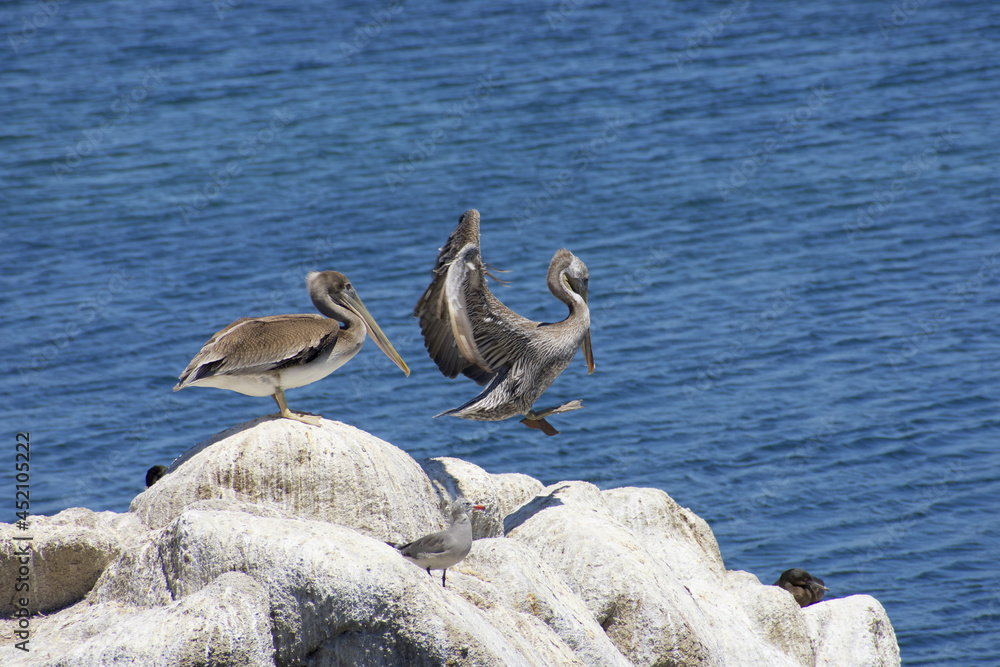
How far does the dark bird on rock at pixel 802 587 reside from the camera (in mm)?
10500

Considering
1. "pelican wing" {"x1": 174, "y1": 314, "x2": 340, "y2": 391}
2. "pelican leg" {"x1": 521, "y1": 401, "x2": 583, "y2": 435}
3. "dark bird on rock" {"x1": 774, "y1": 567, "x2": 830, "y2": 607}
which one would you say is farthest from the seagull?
"dark bird on rock" {"x1": 774, "y1": 567, "x2": 830, "y2": 607}

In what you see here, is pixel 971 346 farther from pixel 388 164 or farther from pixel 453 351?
pixel 388 164

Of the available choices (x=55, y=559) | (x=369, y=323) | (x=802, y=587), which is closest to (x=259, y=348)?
(x=369, y=323)

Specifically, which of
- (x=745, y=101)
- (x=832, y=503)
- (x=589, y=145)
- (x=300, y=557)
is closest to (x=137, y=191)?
(x=589, y=145)

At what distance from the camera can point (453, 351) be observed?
29.1 ft

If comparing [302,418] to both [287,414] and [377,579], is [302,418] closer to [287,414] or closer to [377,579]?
[287,414]

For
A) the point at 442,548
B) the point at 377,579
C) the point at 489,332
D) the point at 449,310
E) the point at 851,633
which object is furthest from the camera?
the point at 851,633

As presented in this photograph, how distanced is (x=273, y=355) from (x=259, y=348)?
106mm

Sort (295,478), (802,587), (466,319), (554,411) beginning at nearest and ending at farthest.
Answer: (295,478), (466,319), (554,411), (802,587)

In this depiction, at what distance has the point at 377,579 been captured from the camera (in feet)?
19.0

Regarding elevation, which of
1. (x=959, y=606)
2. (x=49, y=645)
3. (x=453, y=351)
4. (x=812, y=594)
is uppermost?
(x=453, y=351)

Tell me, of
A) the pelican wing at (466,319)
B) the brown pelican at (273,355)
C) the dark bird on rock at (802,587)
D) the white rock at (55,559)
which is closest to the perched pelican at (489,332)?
the pelican wing at (466,319)

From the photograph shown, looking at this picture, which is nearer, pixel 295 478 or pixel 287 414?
pixel 295 478

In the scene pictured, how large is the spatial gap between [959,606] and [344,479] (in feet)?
23.5
